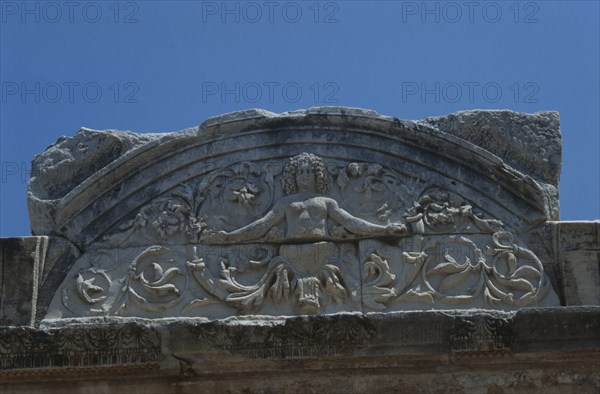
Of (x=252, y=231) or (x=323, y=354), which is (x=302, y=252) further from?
(x=323, y=354)

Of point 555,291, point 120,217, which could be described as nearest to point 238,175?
point 120,217

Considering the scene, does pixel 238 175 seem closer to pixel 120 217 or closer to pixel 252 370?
pixel 120 217

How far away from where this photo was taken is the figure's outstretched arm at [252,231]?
859 centimetres

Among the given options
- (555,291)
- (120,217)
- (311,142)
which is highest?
(311,142)

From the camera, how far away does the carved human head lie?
8.70 metres

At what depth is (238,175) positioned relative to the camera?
29.0 ft

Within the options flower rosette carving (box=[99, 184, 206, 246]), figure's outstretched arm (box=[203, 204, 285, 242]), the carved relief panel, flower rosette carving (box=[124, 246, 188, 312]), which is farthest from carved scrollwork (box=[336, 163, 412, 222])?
flower rosette carving (box=[124, 246, 188, 312])

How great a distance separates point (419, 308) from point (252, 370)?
4.00 feet

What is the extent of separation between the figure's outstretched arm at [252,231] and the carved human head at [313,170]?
0.20 m

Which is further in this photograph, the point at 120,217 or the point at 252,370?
the point at 120,217

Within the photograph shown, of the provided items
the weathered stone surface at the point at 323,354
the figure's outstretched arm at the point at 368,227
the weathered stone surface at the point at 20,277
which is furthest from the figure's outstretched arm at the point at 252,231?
the weathered stone surface at the point at 20,277

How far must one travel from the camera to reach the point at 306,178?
8.69 meters

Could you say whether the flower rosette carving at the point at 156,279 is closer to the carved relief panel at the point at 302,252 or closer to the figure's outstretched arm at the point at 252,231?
the carved relief panel at the point at 302,252

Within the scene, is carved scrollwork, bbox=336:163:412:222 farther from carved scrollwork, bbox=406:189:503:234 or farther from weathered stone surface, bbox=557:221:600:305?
weathered stone surface, bbox=557:221:600:305
